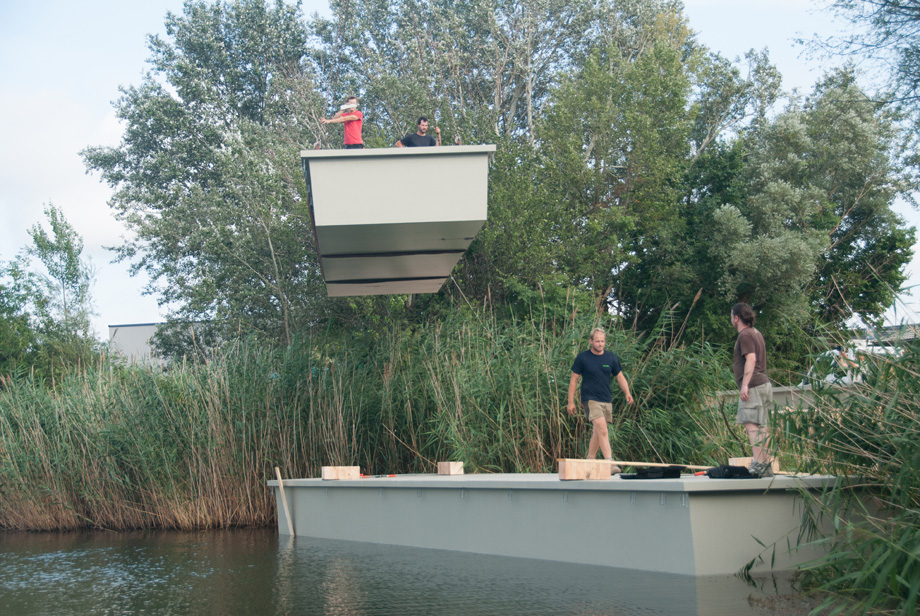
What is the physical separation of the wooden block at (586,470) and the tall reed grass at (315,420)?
216 centimetres

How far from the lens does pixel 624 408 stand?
9578mm

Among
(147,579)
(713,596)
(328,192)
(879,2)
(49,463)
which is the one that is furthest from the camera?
(879,2)

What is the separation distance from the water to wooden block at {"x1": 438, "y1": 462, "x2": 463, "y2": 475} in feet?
2.94

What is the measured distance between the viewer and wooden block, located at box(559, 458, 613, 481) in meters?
6.85

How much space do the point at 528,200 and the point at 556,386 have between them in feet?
33.7

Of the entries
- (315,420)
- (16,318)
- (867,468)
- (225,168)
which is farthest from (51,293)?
(867,468)

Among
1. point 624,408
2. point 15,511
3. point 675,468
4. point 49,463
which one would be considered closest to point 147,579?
point 675,468

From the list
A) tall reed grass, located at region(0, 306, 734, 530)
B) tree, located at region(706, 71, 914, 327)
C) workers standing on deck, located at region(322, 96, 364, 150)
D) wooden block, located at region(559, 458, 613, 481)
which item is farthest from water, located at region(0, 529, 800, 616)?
tree, located at region(706, 71, 914, 327)

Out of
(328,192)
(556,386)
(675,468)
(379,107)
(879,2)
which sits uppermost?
(379,107)

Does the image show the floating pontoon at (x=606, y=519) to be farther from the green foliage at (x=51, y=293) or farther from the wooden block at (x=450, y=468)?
the green foliage at (x=51, y=293)

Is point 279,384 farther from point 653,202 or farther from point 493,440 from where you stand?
point 653,202

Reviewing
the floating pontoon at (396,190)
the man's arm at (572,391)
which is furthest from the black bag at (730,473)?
the floating pontoon at (396,190)

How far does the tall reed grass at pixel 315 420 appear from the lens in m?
9.60

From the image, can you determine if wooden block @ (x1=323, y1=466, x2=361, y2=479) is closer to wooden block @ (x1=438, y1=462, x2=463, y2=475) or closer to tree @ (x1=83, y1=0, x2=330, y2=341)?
wooden block @ (x1=438, y1=462, x2=463, y2=475)
